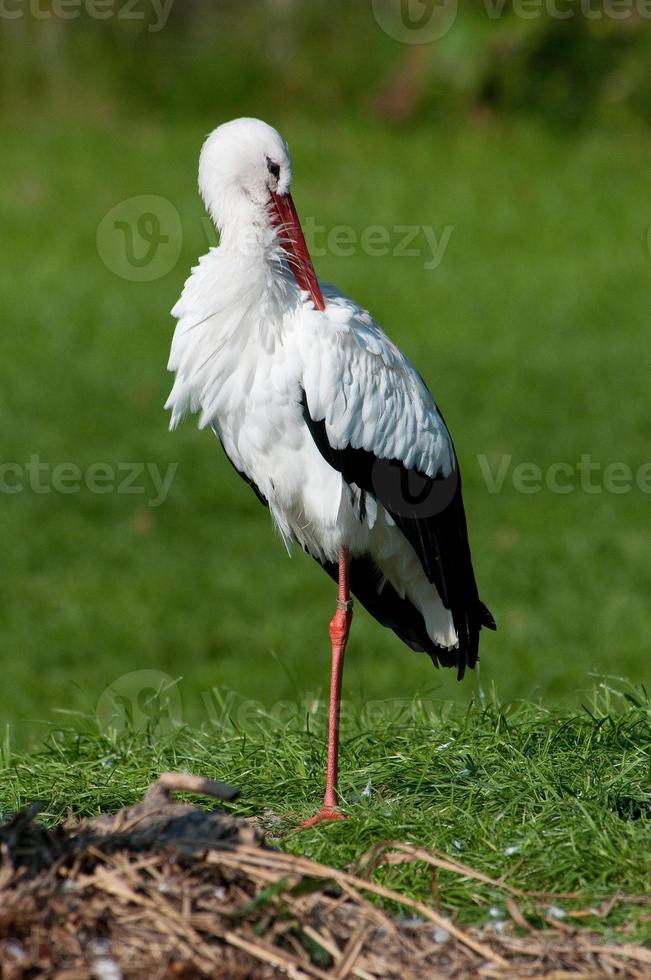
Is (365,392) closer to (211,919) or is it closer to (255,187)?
(255,187)

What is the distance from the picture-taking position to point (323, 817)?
4.21 meters

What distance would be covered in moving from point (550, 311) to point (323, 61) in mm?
6646

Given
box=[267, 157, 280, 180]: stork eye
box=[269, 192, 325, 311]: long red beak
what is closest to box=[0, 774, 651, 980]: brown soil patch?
box=[269, 192, 325, 311]: long red beak

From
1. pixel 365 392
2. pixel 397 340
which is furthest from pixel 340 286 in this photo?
pixel 365 392

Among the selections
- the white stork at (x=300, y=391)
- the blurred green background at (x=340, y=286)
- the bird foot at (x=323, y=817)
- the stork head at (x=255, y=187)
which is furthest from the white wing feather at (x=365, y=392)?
the blurred green background at (x=340, y=286)

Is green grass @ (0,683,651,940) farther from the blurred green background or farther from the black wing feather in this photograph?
the blurred green background

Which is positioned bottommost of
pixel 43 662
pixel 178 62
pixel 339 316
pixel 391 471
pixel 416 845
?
pixel 43 662

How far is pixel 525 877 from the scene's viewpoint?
3.77 m

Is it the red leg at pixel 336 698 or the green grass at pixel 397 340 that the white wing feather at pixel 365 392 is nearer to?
the red leg at pixel 336 698

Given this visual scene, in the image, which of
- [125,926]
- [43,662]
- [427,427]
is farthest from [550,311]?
[125,926]

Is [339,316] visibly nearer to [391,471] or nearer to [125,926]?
[391,471]

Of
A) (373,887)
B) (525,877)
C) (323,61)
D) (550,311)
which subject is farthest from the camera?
(323,61)

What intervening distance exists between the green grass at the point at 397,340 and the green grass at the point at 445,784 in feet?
2.41

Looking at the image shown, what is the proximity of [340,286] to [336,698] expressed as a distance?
9204 millimetres
